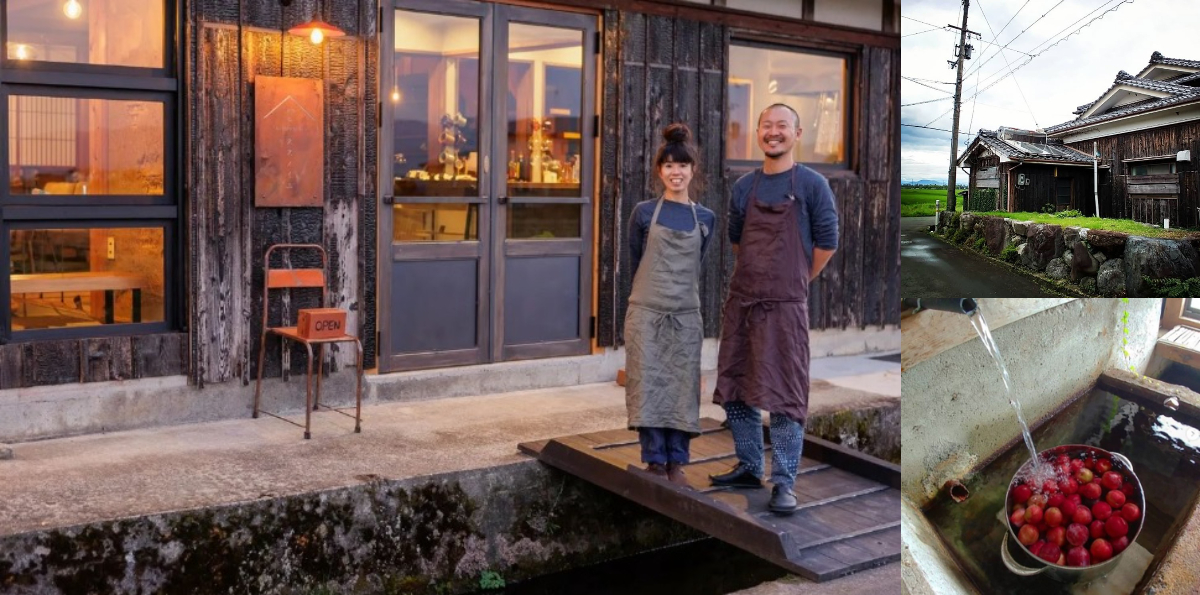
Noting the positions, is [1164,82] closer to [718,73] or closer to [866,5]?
[718,73]

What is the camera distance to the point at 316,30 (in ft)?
17.8

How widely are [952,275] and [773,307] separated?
2.29m

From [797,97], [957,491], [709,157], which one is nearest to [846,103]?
[797,97]

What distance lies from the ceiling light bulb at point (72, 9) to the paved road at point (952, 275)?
428 centimetres

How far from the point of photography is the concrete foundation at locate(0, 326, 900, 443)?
504 cm

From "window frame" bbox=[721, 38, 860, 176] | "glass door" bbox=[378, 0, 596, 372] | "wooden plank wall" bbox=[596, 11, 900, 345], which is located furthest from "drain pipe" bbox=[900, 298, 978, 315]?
"window frame" bbox=[721, 38, 860, 176]

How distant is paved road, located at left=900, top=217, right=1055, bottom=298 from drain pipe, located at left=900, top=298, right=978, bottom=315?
0.02 metres

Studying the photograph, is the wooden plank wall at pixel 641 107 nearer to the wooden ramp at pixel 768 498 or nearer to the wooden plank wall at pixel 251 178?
the wooden plank wall at pixel 251 178

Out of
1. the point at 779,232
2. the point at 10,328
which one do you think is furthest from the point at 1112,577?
the point at 10,328

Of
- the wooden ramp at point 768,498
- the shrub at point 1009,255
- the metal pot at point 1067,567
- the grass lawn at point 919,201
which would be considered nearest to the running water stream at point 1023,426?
the metal pot at point 1067,567

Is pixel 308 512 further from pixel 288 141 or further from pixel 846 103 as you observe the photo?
pixel 846 103

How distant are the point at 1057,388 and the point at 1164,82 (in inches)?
16.7

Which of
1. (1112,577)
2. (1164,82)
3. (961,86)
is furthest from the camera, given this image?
(961,86)

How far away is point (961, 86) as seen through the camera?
1.59 metres
